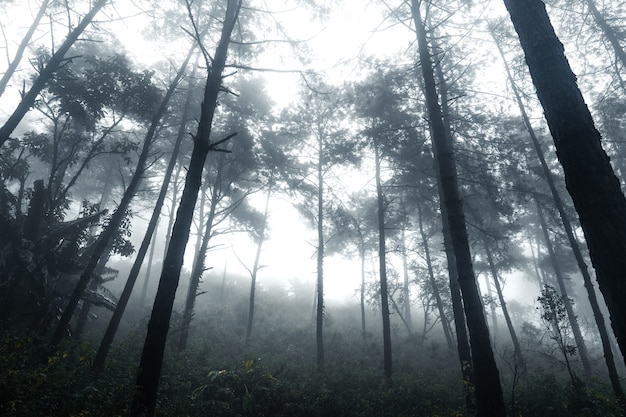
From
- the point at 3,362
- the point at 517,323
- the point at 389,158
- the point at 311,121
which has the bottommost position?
the point at 3,362

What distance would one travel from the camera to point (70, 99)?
11242 mm

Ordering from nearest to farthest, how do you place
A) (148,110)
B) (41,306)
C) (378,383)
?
(41,306) < (378,383) < (148,110)

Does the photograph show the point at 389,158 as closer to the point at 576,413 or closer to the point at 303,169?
the point at 303,169

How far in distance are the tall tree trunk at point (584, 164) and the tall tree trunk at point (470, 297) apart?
3.35m

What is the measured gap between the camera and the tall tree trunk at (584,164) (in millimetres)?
2574

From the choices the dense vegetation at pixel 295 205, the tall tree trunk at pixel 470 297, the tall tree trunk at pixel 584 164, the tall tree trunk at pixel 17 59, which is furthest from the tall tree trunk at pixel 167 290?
the tall tree trunk at pixel 17 59

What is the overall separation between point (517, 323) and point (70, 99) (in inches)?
2136

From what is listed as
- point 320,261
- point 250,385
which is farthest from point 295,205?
point 250,385

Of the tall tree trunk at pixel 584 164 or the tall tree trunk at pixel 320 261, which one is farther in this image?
the tall tree trunk at pixel 320 261

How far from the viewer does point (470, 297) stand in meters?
5.95

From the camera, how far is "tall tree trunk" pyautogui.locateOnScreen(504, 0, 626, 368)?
101 inches

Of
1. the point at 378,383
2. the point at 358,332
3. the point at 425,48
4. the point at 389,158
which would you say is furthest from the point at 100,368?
the point at 358,332

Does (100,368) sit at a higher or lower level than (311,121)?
lower

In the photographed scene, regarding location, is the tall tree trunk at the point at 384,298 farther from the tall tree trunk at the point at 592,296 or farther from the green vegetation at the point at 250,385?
the tall tree trunk at the point at 592,296
